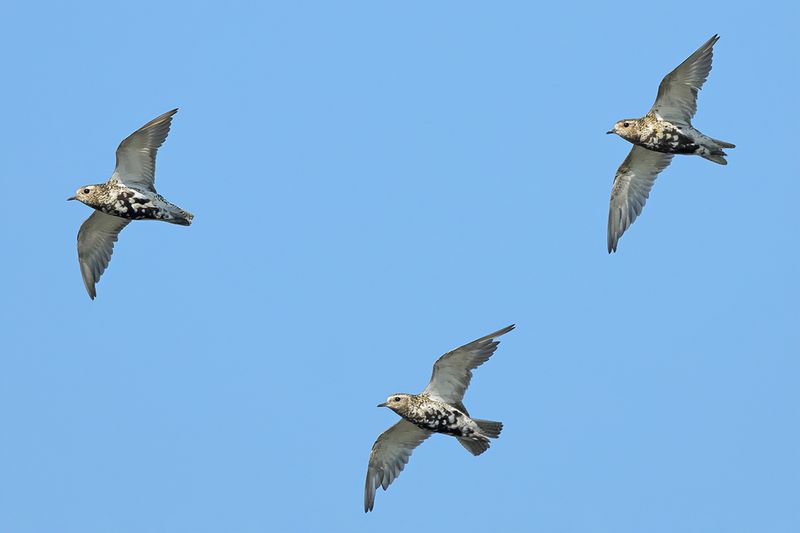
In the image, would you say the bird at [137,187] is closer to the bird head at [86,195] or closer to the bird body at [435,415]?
the bird head at [86,195]

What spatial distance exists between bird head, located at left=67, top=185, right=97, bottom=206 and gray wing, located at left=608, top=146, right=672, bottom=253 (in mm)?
11076

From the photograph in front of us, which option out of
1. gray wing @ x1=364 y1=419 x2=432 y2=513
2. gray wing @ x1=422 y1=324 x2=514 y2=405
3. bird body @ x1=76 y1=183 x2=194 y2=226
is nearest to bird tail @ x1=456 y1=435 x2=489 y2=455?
gray wing @ x1=422 y1=324 x2=514 y2=405

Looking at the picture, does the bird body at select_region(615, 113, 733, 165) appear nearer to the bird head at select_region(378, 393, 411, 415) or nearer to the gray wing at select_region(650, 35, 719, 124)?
the gray wing at select_region(650, 35, 719, 124)

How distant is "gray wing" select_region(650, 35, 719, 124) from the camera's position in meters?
26.8

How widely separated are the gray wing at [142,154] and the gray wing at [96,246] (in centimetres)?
183

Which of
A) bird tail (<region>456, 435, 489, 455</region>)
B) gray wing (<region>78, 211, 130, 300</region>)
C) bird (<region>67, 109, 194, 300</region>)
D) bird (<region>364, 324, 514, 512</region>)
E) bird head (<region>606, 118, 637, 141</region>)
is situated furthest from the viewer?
gray wing (<region>78, 211, 130, 300</region>)

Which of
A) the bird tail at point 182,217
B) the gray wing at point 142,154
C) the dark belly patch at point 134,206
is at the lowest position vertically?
the bird tail at point 182,217

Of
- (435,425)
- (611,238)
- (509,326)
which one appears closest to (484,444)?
(435,425)

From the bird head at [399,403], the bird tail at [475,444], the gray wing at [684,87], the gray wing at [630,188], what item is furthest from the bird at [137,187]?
the gray wing at [684,87]

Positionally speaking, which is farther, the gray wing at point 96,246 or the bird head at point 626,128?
the gray wing at point 96,246

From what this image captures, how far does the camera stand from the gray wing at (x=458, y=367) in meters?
24.5

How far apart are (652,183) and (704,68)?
321 centimetres

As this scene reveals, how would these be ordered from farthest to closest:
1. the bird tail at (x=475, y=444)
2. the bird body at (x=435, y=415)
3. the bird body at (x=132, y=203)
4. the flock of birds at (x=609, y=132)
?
the bird body at (x=132, y=203), the flock of birds at (x=609, y=132), the bird tail at (x=475, y=444), the bird body at (x=435, y=415)

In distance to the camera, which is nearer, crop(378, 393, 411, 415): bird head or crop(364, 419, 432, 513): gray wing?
crop(378, 393, 411, 415): bird head
